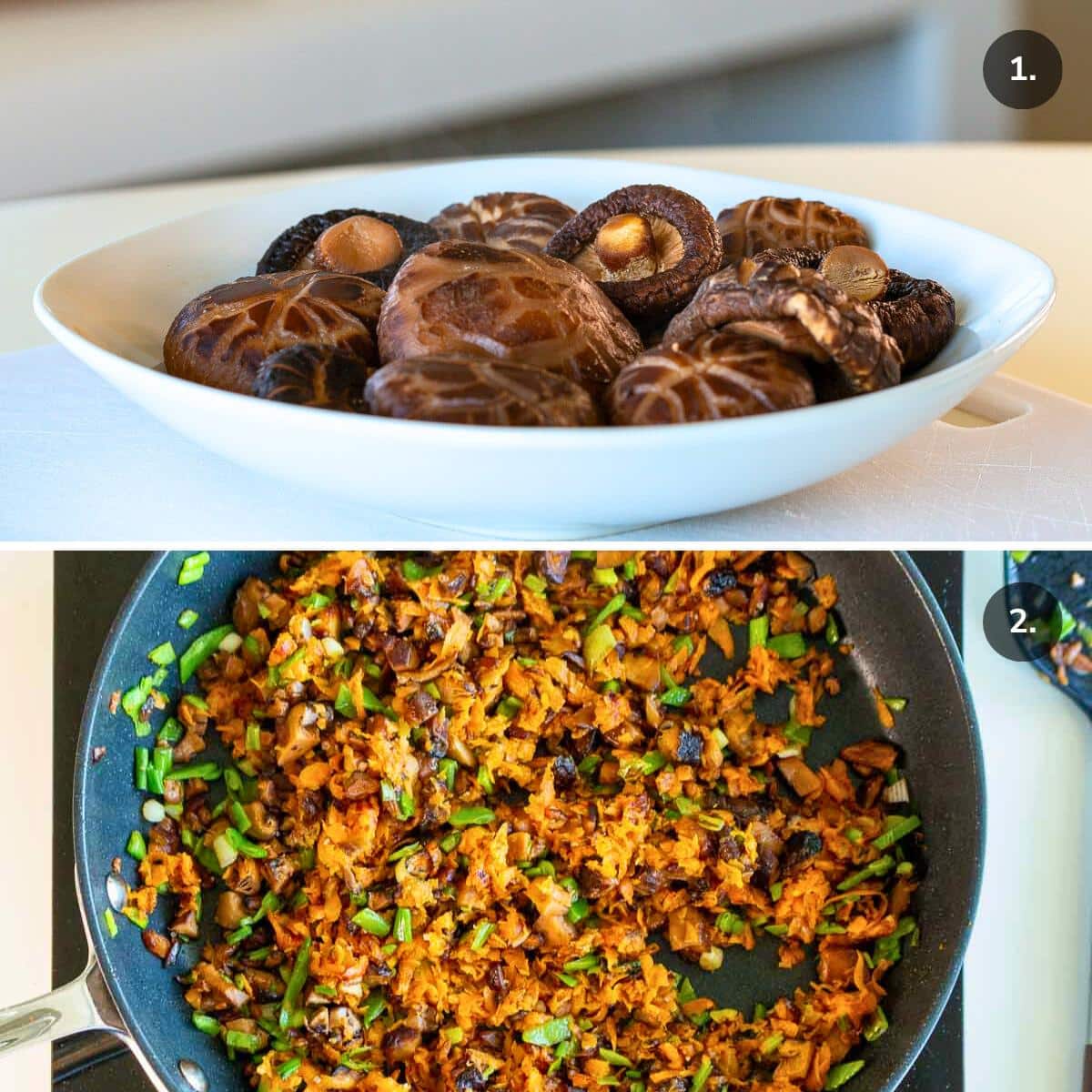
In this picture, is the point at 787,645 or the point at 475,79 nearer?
the point at 787,645

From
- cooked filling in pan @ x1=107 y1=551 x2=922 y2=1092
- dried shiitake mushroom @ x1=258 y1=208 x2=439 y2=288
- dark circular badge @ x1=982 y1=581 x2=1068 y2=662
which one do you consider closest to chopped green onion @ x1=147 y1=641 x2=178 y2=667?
cooked filling in pan @ x1=107 y1=551 x2=922 y2=1092

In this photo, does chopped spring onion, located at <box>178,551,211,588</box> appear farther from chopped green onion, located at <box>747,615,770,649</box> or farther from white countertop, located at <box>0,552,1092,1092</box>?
chopped green onion, located at <box>747,615,770,649</box>

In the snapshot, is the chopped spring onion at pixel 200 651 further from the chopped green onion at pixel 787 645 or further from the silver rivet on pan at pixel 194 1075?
the chopped green onion at pixel 787 645

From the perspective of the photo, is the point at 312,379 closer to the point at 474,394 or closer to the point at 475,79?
the point at 474,394

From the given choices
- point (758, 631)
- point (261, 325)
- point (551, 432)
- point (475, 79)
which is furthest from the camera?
point (475, 79)

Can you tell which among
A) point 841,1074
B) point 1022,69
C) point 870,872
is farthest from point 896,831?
point 1022,69

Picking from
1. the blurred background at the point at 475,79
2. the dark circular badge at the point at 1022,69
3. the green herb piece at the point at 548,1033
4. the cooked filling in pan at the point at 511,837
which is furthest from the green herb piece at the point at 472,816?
the dark circular badge at the point at 1022,69
